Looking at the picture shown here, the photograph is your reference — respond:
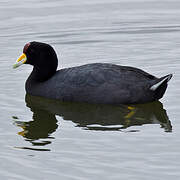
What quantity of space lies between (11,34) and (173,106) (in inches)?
230

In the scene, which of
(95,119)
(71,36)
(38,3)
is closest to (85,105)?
(95,119)

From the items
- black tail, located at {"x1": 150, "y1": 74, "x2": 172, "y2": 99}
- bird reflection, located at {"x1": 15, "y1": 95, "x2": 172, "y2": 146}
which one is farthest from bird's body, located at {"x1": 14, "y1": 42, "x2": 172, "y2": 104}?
bird reflection, located at {"x1": 15, "y1": 95, "x2": 172, "y2": 146}

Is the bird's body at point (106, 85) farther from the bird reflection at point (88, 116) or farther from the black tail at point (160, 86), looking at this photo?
the bird reflection at point (88, 116)

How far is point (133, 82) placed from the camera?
32.9 feet

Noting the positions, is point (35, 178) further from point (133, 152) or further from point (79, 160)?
point (133, 152)

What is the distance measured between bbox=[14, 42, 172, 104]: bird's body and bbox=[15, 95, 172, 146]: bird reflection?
0.15m

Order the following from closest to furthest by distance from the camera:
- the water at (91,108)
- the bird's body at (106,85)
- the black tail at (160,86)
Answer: the water at (91,108) < the black tail at (160,86) < the bird's body at (106,85)

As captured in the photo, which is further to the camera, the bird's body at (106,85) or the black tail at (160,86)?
the bird's body at (106,85)

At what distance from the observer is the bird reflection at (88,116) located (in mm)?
9305

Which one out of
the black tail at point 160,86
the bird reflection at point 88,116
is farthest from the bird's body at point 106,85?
the bird reflection at point 88,116

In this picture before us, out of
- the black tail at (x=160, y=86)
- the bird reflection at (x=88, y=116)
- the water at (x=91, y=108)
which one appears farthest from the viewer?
the black tail at (x=160, y=86)

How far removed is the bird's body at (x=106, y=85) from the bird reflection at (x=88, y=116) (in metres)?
0.15

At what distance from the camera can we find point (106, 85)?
1009cm

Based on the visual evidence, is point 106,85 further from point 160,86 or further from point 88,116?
point 160,86
